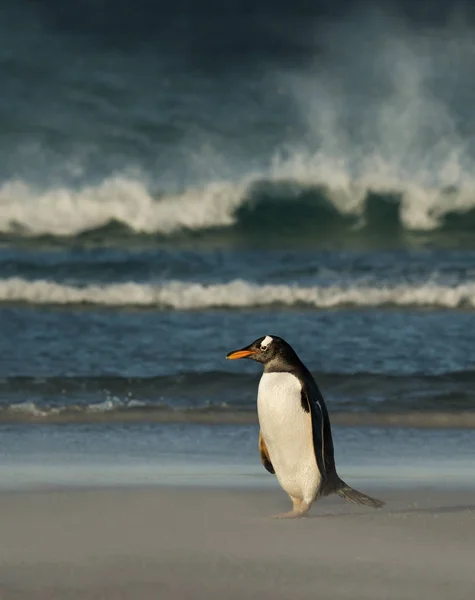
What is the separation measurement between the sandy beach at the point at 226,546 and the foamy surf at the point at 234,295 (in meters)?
10.3

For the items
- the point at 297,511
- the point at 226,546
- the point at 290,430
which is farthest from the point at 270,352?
the point at 226,546

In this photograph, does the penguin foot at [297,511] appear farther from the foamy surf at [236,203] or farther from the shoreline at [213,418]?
the foamy surf at [236,203]

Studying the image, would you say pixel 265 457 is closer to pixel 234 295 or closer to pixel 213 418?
pixel 213 418

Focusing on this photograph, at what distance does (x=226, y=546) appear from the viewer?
4.14 meters

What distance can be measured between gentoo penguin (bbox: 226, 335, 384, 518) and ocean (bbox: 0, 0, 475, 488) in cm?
738

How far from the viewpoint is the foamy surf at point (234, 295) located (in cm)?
1554

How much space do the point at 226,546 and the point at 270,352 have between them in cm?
120

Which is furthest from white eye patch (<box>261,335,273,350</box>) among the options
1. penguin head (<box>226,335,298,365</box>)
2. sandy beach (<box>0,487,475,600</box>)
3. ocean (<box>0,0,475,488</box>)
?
ocean (<box>0,0,475,488</box>)

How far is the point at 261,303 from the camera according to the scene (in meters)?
15.8

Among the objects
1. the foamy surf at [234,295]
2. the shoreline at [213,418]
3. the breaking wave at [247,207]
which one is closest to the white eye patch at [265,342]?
the shoreline at [213,418]

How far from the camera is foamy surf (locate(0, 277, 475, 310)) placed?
15.5m

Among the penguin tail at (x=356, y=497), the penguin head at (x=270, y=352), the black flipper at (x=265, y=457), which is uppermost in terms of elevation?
the penguin head at (x=270, y=352)

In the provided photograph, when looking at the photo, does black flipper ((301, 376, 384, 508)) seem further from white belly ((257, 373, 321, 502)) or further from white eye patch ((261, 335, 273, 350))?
white eye patch ((261, 335, 273, 350))

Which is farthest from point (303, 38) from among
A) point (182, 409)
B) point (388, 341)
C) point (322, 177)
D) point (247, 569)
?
point (247, 569)
